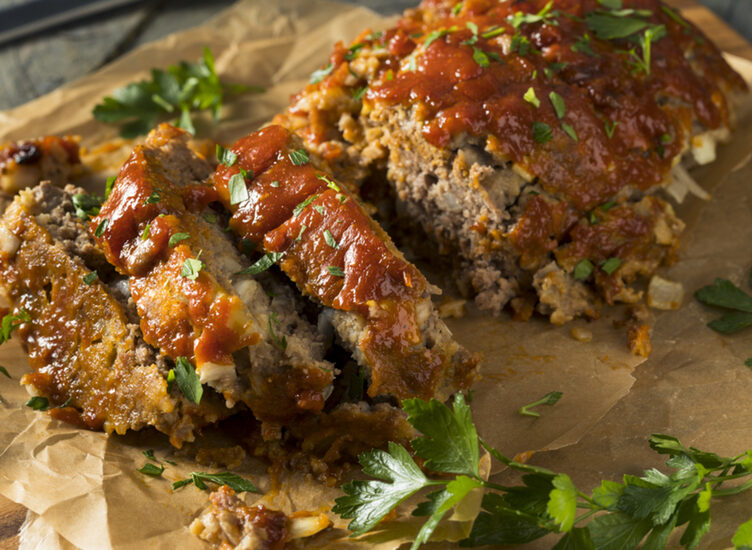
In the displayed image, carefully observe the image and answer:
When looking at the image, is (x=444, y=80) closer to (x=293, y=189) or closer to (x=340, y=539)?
(x=293, y=189)

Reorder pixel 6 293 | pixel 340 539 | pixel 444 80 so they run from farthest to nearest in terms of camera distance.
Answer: pixel 444 80 → pixel 6 293 → pixel 340 539

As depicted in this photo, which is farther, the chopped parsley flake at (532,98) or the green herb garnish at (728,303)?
the green herb garnish at (728,303)

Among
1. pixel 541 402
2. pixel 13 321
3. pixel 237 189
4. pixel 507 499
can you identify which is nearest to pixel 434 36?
pixel 237 189

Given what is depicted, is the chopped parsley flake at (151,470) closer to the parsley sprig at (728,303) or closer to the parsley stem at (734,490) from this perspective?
the parsley stem at (734,490)


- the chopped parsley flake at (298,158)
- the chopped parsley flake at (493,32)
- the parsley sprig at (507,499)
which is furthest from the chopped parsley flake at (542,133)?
the parsley sprig at (507,499)

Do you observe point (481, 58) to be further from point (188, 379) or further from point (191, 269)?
point (188, 379)

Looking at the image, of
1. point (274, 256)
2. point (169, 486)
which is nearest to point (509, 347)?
point (274, 256)
